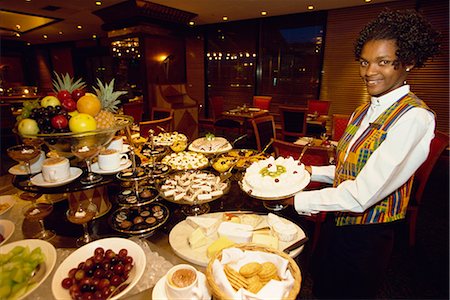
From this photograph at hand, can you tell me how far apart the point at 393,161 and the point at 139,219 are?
4.01 feet

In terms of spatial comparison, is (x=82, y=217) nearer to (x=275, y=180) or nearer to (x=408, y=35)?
(x=275, y=180)

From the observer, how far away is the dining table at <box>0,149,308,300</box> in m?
0.98

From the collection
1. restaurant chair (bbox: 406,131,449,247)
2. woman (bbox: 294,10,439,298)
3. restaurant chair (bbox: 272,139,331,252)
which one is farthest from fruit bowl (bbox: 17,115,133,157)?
restaurant chair (bbox: 406,131,449,247)

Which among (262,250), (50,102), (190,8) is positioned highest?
(190,8)

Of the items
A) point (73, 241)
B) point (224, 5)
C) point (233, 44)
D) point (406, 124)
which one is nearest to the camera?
point (406, 124)

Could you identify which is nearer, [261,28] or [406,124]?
[406,124]

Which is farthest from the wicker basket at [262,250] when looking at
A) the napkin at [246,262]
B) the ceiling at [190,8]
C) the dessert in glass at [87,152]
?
the ceiling at [190,8]

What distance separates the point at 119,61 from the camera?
695 centimetres

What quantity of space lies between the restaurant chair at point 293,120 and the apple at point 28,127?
418 cm

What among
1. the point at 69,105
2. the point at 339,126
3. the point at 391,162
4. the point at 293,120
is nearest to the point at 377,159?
the point at 391,162

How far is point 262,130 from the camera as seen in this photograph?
Result: 330 cm

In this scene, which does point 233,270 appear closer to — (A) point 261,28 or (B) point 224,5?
(B) point 224,5

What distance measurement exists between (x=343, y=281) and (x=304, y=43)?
6482mm

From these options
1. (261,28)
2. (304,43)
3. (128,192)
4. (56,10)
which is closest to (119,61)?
(56,10)
